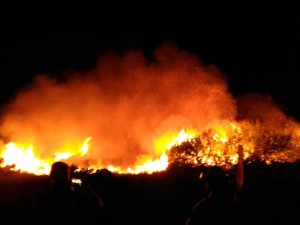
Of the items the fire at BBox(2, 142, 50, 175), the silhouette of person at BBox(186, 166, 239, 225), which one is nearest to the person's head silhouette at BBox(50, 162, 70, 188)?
the silhouette of person at BBox(186, 166, 239, 225)

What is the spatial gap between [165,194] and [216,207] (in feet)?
20.8

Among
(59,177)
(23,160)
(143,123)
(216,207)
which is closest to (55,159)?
(23,160)

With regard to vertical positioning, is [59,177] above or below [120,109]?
below

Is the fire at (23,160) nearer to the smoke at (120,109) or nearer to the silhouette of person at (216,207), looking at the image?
the smoke at (120,109)

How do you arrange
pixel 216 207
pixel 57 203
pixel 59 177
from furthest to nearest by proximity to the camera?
pixel 59 177
pixel 57 203
pixel 216 207

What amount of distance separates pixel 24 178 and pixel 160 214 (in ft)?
14.9

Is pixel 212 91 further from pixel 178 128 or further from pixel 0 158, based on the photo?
pixel 0 158

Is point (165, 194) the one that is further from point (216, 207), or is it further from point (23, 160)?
point (216, 207)

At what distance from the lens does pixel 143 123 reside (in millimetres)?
16375

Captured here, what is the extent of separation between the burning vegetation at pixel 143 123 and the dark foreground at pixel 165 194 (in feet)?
3.57

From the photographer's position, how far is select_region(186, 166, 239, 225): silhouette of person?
4.21 m

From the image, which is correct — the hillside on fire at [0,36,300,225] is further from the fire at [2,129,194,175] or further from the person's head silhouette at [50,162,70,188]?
the person's head silhouette at [50,162,70,188]

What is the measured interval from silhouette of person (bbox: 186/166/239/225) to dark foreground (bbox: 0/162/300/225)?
523cm

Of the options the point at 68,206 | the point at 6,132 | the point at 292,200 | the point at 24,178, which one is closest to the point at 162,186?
the point at 292,200
